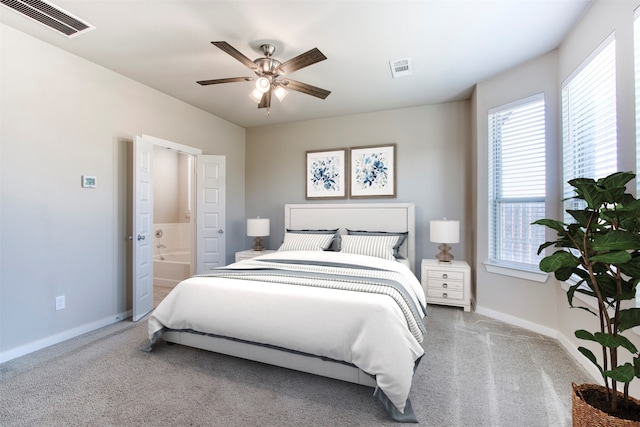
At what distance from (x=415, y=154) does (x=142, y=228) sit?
12.0 ft

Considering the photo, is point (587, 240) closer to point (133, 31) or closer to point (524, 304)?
point (524, 304)

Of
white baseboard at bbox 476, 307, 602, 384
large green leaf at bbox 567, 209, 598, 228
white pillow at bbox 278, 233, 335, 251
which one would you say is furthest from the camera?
white pillow at bbox 278, 233, 335, 251

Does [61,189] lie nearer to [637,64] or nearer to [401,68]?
[401,68]

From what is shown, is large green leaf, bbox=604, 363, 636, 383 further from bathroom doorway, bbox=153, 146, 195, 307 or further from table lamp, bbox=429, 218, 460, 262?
bathroom doorway, bbox=153, 146, 195, 307

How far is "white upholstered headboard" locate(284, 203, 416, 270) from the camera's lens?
3.99 meters

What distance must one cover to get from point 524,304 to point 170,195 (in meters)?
6.18

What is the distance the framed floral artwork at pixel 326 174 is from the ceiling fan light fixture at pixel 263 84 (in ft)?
7.06

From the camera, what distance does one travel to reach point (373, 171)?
14.3 feet

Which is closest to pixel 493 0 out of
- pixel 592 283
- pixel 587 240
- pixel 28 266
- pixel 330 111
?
pixel 587 240

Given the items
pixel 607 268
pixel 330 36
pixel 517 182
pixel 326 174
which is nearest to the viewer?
pixel 607 268

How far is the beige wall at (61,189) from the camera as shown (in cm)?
241

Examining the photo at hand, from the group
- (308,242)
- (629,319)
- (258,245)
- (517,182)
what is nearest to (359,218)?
(308,242)

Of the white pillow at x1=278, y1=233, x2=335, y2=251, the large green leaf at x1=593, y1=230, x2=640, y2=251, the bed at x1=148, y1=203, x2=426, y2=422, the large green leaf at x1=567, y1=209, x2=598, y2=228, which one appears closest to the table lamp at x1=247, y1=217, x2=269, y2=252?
the white pillow at x1=278, y1=233, x2=335, y2=251

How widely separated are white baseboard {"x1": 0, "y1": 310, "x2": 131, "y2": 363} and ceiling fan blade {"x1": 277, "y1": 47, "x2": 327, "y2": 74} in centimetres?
316
